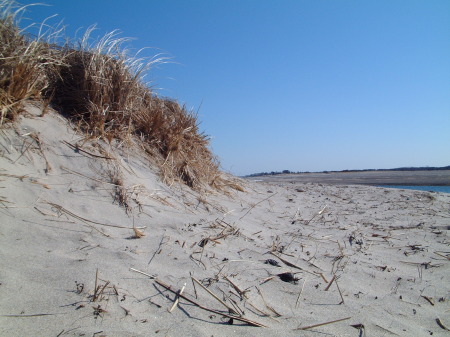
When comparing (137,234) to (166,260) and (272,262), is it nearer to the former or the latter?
(166,260)

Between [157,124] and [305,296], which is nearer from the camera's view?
[305,296]

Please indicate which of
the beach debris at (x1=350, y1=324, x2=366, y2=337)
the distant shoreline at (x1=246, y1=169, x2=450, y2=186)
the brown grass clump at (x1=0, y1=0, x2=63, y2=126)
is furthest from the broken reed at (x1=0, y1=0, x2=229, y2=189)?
the distant shoreline at (x1=246, y1=169, x2=450, y2=186)

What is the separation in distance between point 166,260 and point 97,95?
236 cm

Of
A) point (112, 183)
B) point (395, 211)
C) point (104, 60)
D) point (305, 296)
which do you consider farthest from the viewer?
point (395, 211)

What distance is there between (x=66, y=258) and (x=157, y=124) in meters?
2.66

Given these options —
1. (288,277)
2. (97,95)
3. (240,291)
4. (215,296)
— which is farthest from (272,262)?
(97,95)

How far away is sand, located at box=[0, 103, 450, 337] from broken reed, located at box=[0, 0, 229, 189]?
247 mm

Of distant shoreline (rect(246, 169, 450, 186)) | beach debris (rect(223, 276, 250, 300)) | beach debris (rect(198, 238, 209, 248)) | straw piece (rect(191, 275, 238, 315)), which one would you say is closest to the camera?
straw piece (rect(191, 275, 238, 315))

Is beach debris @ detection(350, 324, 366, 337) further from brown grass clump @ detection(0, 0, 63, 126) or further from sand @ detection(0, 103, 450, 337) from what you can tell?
brown grass clump @ detection(0, 0, 63, 126)

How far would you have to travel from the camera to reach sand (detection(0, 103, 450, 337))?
4.89 feet

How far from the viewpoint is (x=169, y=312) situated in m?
1.55

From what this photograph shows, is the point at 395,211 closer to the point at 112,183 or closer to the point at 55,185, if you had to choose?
the point at 112,183

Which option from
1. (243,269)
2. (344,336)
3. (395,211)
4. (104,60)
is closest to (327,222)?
(395,211)

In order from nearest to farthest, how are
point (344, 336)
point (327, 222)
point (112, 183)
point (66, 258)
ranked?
point (344, 336) < point (66, 258) < point (112, 183) < point (327, 222)
